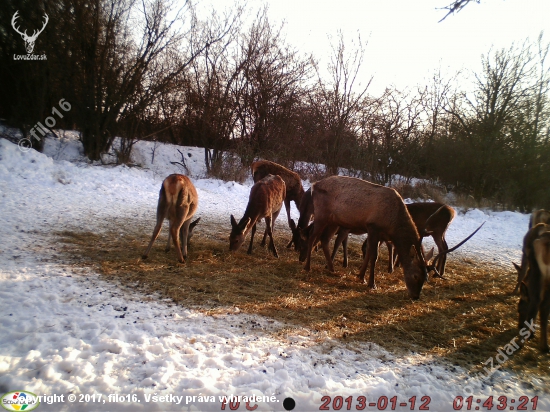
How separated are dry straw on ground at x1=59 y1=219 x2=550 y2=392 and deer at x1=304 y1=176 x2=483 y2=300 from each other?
1.59 ft

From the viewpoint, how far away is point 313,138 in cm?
2261

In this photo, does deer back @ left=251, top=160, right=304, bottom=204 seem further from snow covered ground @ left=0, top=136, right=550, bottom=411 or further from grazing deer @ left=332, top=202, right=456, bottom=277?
snow covered ground @ left=0, top=136, right=550, bottom=411

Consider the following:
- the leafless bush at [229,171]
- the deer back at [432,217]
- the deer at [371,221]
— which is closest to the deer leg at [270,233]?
the deer at [371,221]

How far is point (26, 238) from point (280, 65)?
62.7ft

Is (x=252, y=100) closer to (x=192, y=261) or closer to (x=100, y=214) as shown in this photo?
(x=100, y=214)

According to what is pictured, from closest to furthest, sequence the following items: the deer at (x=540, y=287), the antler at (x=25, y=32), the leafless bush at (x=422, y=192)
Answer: the deer at (x=540, y=287), the antler at (x=25, y=32), the leafless bush at (x=422, y=192)

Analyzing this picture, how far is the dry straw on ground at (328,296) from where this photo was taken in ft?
13.7

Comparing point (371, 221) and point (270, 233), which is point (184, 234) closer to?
point (270, 233)

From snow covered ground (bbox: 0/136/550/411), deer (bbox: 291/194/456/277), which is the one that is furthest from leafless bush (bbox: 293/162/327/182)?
snow covered ground (bbox: 0/136/550/411)

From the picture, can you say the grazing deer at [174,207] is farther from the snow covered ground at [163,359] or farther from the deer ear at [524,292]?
the deer ear at [524,292]

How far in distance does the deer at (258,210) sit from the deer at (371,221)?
116 centimetres

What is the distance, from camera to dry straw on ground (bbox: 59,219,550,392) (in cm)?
419

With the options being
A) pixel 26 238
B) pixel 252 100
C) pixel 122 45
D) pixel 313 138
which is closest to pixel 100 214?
pixel 26 238

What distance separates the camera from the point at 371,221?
6438mm
